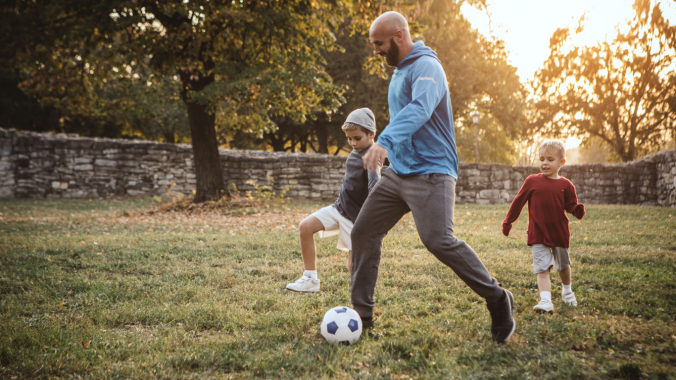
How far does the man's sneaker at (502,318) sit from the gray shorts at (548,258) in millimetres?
1141

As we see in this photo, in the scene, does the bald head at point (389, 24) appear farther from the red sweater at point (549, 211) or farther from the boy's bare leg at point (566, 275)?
the boy's bare leg at point (566, 275)

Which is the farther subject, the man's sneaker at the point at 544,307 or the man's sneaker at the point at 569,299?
the man's sneaker at the point at 569,299

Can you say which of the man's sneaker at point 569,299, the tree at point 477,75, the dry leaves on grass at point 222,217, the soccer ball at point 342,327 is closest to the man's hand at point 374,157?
the soccer ball at point 342,327

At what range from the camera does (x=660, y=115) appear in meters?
23.9

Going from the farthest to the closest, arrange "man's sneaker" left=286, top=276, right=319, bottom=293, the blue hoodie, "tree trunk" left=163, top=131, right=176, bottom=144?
"tree trunk" left=163, top=131, right=176, bottom=144 → "man's sneaker" left=286, top=276, right=319, bottom=293 → the blue hoodie

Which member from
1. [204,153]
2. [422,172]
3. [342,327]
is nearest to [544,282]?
[422,172]

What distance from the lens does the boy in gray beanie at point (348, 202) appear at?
383 cm

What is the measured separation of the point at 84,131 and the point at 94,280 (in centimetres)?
2824

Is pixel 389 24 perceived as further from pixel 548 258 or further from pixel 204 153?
pixel 204 153

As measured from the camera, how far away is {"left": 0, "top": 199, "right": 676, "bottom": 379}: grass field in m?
2.63

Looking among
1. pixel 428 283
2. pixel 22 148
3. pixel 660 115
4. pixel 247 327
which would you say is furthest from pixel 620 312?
pixel 660 115

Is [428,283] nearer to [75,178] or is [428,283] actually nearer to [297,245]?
[297,245]

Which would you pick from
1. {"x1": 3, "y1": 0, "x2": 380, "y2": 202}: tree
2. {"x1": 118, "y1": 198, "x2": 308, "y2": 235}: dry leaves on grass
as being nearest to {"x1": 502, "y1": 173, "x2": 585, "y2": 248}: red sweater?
{"x1": 118, "y1": 198, "x2": 308, "y2": 235}: dry leaves on grass

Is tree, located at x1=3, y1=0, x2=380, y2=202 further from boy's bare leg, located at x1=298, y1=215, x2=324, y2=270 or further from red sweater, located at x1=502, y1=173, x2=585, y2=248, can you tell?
red sweater, located at x1=502, y1=173, x2=585, y2=248
